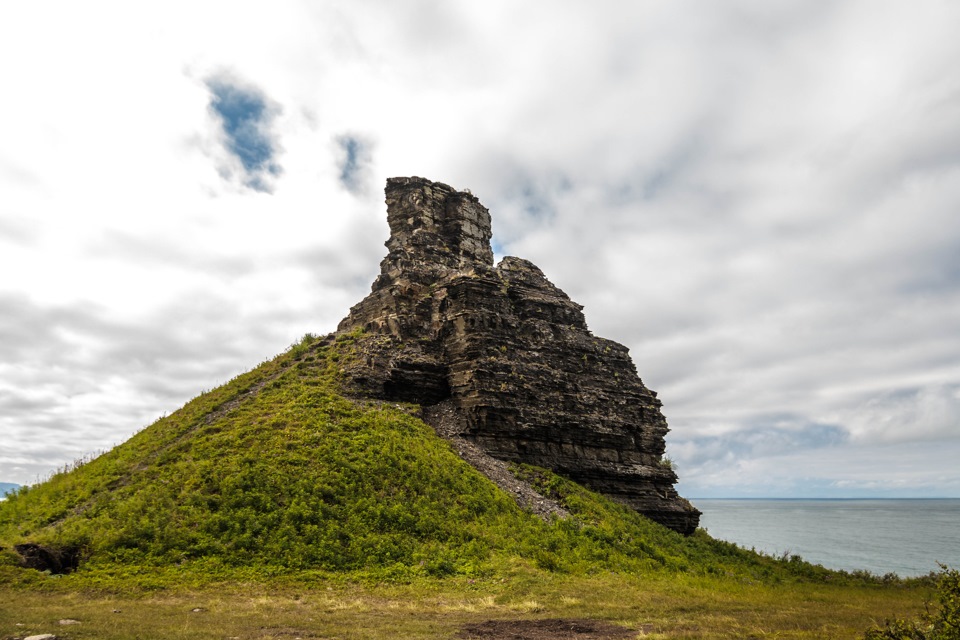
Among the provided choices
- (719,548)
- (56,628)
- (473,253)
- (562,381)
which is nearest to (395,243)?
(473,253)

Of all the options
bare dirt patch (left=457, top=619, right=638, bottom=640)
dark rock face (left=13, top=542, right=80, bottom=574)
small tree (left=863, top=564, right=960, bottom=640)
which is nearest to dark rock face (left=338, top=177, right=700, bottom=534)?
dark rock face (left=13, top=542, right=80, bottom=574)

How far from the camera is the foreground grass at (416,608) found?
16.6 meters

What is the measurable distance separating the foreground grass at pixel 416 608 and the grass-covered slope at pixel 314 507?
2348 mm

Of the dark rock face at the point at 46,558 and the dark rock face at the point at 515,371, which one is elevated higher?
the dark rock face at the point at 515,371

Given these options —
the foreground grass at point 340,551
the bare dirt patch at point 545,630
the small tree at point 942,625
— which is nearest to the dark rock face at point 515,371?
the foreground grass at point 340,551

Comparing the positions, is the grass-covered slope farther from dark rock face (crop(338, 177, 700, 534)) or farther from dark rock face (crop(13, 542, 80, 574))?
dark rock face (crop(338, 177, 700, 534))

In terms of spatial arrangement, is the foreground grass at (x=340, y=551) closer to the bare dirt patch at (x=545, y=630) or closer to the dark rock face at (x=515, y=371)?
the bare dirt patch at (x=545, y=630)

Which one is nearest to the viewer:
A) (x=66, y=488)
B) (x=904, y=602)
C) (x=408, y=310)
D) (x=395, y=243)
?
(x=904, y=602)

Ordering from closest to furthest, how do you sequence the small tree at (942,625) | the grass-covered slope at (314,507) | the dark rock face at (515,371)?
the small tree at (942,625) < the grass-covered slope at (314,507) < the dark rock face at (515,371)

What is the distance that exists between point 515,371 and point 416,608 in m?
26.4

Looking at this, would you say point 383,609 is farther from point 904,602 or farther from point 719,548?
point 719,548

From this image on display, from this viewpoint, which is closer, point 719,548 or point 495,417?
point 495,417

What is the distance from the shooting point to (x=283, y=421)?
122ft

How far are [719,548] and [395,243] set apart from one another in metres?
41.1
